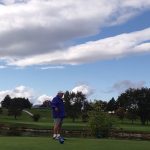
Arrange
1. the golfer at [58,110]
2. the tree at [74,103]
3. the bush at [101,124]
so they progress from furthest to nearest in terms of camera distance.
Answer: the tree at [74,103] < the bush at [101,124] < the golfer at [58,110]

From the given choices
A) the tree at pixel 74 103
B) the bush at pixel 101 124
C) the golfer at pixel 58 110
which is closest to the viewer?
the golfer at pixel 58 110

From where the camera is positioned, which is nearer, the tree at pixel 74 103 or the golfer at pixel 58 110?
the golfer at pixel 58 110

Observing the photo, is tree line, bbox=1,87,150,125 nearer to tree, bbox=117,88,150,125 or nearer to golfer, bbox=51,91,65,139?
tree, bbox=117,88,150,125

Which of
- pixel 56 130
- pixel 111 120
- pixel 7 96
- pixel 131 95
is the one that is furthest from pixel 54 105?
pixel 7 96

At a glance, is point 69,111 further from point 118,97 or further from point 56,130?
point 56,130

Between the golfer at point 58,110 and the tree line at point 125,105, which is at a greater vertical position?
the tree line at point 125,105

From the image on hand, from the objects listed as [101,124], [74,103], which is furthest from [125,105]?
[101,124]

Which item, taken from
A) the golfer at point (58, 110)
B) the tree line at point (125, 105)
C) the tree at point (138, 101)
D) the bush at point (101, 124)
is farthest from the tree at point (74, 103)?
the golfer at point (58, 110)

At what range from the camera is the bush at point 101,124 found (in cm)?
4095

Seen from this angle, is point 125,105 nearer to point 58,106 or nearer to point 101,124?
point 101,124

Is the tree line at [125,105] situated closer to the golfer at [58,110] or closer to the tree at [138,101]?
the tree at [138,101]

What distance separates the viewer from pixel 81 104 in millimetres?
115125

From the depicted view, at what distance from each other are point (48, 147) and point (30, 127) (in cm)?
5490

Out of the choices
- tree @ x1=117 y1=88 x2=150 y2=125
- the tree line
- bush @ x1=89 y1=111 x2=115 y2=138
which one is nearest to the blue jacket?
bush @ x1=89 y1=111 x2=115 y2=138
